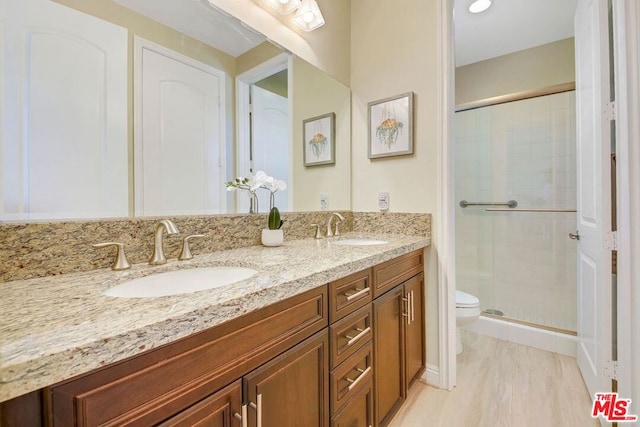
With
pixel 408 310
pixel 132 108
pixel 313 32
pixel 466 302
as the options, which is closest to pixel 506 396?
pixel 466 302

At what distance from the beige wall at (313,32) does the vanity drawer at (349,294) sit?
125 cm

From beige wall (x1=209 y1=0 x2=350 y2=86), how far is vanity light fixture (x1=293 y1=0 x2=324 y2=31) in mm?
35

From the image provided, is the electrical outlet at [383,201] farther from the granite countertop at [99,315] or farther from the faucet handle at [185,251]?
the faucet handle at [185,251]

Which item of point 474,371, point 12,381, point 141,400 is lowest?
point 474,371

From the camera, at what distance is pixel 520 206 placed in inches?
91.8

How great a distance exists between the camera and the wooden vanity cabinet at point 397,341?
3.91 ft

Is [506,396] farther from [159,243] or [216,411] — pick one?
[159,243]

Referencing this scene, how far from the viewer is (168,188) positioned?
3.60ft

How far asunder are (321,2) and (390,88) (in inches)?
26.8

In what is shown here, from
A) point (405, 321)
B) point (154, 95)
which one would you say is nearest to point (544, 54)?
point (405, 321)

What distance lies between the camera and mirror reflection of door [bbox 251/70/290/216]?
143 cm

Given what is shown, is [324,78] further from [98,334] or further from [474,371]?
[474,371]

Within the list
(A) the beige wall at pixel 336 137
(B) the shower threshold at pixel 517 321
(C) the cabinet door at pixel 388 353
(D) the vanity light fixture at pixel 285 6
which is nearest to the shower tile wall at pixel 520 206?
(B) the shower threshold at pixel 517 321

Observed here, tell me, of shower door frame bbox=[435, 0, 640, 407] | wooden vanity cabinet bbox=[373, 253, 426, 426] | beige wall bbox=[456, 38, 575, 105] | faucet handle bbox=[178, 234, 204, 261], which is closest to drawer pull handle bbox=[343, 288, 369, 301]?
wooden vanity cabinet bbox=[373, 253, 426, 426]
